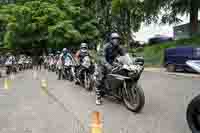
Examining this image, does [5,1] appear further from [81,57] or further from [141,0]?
[81,57]

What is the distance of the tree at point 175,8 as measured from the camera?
18359mm

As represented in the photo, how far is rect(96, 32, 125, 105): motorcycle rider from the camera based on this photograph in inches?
265

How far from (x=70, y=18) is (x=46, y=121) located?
2813 centimetres

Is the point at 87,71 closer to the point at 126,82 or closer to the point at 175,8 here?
the point at 126,82

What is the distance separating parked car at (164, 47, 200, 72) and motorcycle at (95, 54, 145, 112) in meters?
6.81

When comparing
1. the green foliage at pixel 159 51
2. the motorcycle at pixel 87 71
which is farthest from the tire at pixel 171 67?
the motorcycle at pixel 87 71

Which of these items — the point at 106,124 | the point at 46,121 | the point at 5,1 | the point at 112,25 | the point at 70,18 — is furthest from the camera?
the point at 5,1

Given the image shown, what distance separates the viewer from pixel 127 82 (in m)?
6.01

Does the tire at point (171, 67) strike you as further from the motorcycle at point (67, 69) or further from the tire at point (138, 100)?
the tire at point (138, 100)

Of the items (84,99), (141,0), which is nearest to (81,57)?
(84,99)

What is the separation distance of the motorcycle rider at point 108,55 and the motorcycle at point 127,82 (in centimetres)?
23

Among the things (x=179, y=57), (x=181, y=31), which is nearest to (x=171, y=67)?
(x=179, y=57)

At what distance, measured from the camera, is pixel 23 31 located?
1264 inches

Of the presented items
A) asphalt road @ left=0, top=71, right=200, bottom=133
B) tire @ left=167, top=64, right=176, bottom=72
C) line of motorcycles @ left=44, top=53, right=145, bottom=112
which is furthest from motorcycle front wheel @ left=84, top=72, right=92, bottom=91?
tire @ left=167, top=64, right=176, bottom=72
